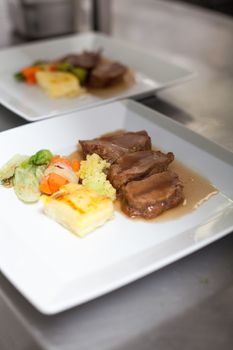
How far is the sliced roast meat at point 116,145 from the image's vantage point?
60.3 inches

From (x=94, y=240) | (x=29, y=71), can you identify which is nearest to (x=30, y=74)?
(x=29, y=71)

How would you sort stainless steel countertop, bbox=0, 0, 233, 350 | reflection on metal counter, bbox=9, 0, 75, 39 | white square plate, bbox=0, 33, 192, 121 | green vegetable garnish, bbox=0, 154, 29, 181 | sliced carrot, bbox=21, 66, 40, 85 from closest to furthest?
stainless steel countertop, bbox=0, 0, 233, 350 < green vegetable garnish, bbox=0, 154, 29, 181 < white square plate, bbox=0, 33, 192, 121 < sliced carrot, bbox=21, 66, 40, 85 < reflection on metal counter, bbox=9, 0, 75, 39

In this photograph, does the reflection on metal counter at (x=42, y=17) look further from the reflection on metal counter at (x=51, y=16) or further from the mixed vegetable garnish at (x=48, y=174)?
the mixed vegetable garnish at (x=48, y=174)

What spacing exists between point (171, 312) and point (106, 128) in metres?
0.87

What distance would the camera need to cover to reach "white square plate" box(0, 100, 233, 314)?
40.6 inches

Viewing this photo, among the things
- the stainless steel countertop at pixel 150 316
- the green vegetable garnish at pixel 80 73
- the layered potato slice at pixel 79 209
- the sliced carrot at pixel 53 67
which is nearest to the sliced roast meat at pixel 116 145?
the layered potato slice at pixel 79 209

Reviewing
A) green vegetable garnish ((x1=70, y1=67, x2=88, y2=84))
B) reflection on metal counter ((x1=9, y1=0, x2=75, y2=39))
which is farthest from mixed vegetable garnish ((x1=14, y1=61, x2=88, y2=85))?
reflection on metal counter ((x1=9, y1=0, x2=75, y2=39))

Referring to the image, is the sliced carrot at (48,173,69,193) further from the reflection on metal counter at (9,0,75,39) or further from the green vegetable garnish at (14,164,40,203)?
the reflection on metal counter at (9,0,75,39)

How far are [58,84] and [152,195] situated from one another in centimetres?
89

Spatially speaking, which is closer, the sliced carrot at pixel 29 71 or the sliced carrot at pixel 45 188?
the sliced carrot at pixel 45 188

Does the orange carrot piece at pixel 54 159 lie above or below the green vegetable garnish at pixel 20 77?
above

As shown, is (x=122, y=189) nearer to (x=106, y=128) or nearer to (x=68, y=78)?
(x=106, y=128)

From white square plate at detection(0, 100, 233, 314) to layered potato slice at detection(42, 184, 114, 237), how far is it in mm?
21

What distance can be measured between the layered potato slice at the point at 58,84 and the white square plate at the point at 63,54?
3 centimetres
